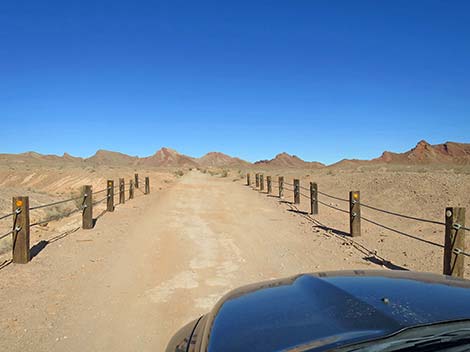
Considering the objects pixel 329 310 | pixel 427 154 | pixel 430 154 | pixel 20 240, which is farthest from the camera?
pixel 430 154

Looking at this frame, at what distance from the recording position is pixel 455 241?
21.6 ft

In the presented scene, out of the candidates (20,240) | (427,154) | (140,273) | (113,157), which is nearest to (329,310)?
(140,273)

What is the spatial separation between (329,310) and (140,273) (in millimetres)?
5494

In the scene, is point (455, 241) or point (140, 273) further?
point (140, 273)

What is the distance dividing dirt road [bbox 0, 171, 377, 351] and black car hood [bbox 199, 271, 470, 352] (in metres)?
2.25

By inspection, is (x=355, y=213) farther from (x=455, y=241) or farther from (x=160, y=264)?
(x=160, y=264)

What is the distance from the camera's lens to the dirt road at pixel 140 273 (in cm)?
475

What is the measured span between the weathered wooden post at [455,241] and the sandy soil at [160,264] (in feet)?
4.44

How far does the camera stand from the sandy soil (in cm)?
486

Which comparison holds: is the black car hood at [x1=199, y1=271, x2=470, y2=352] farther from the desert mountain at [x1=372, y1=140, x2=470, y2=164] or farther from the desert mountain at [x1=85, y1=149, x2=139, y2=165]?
the desert mountain at [x1=85, y1=149, x2=139, y2=165]

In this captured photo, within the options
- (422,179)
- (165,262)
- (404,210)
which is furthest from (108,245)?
(422,179)

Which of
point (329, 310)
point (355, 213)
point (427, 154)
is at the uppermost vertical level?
point (427, 154)

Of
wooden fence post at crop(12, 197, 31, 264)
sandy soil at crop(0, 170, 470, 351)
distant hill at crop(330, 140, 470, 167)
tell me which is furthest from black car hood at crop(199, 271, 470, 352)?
distant hill at crop(330, 140, 470, 167)

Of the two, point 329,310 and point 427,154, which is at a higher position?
point 427,154
